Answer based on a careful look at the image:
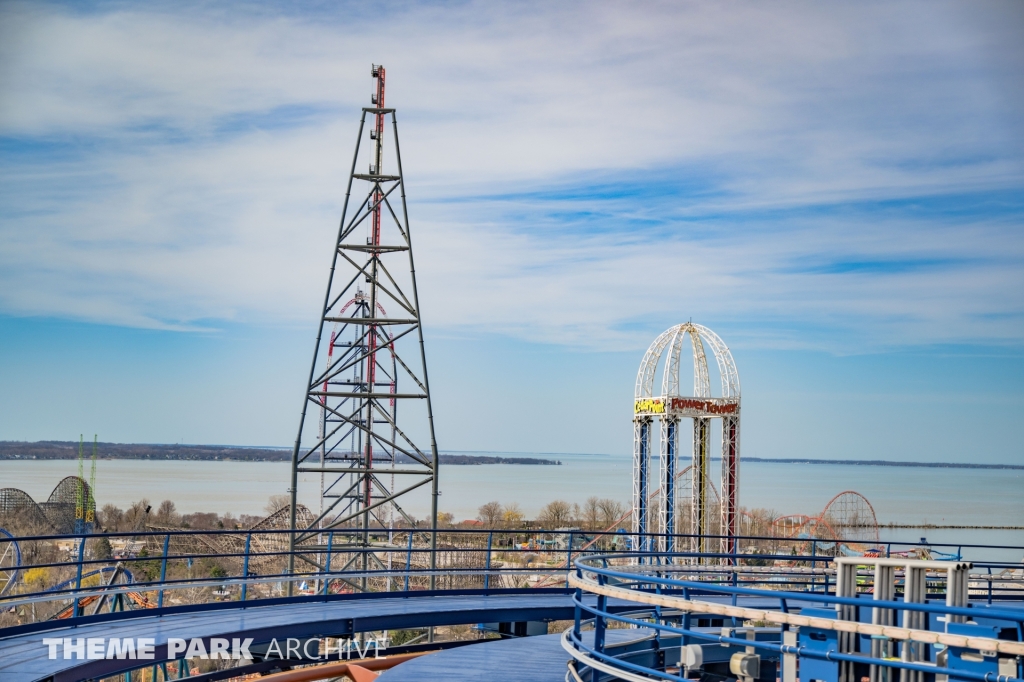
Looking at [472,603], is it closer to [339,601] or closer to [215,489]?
[339,601]

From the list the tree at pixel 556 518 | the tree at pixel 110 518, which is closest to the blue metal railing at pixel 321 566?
the tree at pixel 110 518

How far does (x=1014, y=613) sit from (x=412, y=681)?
5.68 m

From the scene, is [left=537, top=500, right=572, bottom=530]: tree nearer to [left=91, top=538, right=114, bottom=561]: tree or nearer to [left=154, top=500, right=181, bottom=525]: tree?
[left=154, top=500, right=181, bottom=525]: tree

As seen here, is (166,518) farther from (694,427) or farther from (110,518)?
(694,427)

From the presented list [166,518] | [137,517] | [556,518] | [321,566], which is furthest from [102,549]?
[321,566]

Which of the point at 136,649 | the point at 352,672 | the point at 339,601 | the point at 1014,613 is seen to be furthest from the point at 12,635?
the point at 1014,613

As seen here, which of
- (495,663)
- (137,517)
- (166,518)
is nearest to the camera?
(495,663)

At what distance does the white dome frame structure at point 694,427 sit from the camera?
3469 cm

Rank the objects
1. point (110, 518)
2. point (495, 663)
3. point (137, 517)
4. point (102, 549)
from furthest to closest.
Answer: point (110, 518) < point (137, 517) < point (102, 549) < point (495, 663)

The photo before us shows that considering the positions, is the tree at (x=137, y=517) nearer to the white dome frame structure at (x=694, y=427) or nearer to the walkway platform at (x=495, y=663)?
the white dome frame structure at (x=694, y=427)

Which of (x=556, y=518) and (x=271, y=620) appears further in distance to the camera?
(x=556, y=518)

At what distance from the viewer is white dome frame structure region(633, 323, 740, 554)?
114 feet

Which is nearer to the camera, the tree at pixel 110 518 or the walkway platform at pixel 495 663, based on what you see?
the walkway platform at pixel 495 663

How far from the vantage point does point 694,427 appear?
3591 centimetres
